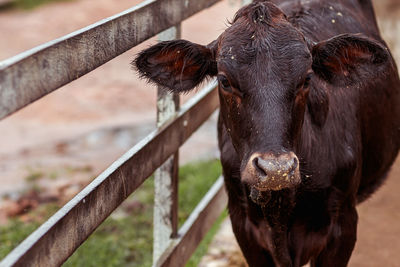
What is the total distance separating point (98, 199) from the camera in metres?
2.93

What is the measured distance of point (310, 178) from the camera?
11.5 feet

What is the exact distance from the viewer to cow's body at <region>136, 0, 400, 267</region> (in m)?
3.00

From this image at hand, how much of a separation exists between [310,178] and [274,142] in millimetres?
662

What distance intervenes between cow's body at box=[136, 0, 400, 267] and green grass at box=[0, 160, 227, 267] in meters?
1.70

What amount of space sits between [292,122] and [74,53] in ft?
3.21

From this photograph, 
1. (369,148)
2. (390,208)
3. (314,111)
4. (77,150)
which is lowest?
(77,150)

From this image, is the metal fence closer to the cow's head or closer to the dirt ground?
the cow's head

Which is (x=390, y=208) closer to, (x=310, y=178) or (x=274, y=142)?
(x=310, y=178)

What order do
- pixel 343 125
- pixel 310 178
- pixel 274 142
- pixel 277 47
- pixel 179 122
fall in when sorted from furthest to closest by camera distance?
pixel 179 122 < pixel 343 125 < pixel 310 178 < pixel 277 47 < pixel 274 142

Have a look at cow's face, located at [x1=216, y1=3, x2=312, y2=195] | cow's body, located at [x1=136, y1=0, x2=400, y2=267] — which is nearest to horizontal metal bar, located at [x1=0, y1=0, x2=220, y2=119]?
cow's body, located at [x1=136, y1=0, x2=400, y2=267]

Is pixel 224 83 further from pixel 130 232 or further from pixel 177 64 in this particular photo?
pixel 130 232

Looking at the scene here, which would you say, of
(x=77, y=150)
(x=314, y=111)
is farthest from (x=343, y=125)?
(x=77, y=150)

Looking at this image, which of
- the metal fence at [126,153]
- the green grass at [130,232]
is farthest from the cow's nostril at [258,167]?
the green grass at [130,232]

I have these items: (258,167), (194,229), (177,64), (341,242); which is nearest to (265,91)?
(258,167)
